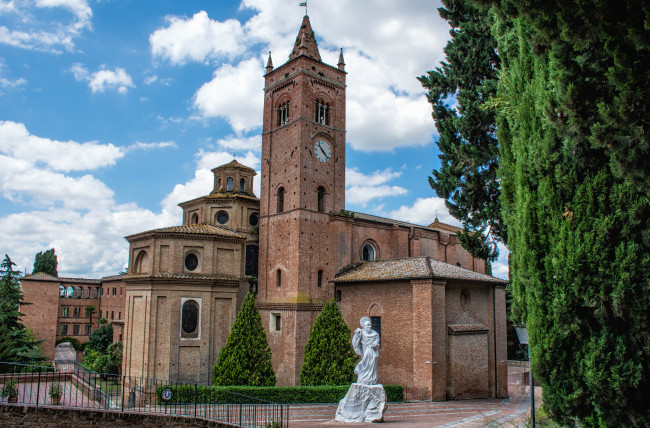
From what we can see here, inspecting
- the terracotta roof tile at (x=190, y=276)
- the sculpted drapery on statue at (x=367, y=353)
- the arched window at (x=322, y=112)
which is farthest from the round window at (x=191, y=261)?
the sculpted drapery on statue at (x=367, y=353)

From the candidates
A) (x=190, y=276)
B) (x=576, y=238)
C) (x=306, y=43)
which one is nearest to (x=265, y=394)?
(x=190, y=276)

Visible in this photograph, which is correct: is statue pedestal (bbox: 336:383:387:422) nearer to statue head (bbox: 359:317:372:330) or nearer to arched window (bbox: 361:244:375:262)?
statue head (bbox: 359:317:372:330)

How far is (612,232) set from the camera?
795 cm

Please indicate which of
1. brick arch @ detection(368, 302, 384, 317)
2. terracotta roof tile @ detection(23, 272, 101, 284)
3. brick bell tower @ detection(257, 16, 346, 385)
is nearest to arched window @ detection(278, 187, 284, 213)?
brick bell tower @ detection(257, 16, 346, 385)

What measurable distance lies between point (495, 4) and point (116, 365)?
109ft

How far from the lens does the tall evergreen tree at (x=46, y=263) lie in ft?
181

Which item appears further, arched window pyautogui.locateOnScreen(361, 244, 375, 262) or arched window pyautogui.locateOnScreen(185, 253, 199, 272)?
arched window pyautogui.locateOnScreen(361, 244, 375, 262)

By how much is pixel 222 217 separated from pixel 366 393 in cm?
1746

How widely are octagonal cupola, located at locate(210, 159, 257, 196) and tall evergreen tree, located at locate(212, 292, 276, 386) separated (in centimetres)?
1108

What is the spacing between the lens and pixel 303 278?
85.7 ft

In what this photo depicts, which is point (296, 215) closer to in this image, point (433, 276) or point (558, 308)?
point (433, 276)

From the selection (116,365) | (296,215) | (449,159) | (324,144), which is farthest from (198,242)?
(449,159)

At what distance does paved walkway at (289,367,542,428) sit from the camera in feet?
54.0

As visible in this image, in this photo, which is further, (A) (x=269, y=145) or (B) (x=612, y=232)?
(A) (x=269, y=145)
